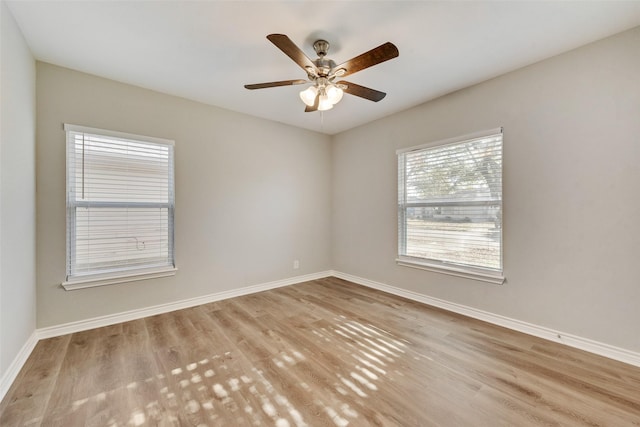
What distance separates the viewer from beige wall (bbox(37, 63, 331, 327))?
2.46 m

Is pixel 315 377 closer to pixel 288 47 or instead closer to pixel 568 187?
pixel 288 47

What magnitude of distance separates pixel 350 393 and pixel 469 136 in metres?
2.75

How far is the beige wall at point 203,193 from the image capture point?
96.7 inches

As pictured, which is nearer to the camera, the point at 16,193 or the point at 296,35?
the point at 16,193

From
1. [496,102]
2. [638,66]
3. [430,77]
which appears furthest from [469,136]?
[638,66]

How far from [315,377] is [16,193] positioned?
2.58 m

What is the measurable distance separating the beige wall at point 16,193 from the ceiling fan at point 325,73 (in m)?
1.62

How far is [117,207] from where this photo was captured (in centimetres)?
276

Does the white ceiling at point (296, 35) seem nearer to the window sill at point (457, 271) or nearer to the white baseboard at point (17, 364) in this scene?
the window sill at point (457, 271)

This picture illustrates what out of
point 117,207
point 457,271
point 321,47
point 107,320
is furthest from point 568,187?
point 107,320

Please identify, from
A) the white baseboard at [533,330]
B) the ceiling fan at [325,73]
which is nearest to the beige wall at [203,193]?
the ceiling fan at [325,73]

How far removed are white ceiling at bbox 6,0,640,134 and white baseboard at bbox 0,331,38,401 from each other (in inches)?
97.2

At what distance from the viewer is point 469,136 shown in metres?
2.88

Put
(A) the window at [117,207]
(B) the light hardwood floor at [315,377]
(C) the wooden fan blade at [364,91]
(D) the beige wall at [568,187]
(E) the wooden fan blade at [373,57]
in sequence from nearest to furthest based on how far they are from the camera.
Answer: (B) the light hardwood floor at [315,377], (E) the wooden fan blade at [373,57], (D) the beige wall at [568,187], (C) the wooden fan blade at [364,91], (A) the window at [117,207]
